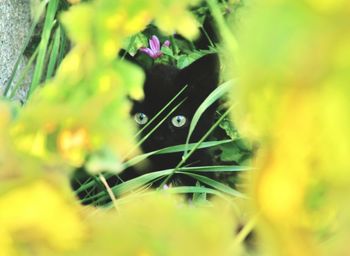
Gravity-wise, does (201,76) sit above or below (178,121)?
above

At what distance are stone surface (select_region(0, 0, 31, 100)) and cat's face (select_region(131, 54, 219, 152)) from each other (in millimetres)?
430

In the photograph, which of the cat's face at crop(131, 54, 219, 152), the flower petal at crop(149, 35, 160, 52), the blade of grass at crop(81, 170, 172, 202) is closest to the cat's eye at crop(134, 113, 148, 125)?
the cat's face at crop(131, 54, 219, 152)

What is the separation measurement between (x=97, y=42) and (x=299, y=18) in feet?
0.38

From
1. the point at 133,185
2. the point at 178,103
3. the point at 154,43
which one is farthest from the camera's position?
the point at 178,103

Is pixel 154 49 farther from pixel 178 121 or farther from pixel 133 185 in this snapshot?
pixel 133 185

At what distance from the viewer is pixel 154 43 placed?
8.43 feet

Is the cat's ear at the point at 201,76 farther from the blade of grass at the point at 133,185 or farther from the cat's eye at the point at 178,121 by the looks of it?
the blade of grass at the point at 133,185

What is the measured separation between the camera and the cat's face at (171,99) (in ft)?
8.41

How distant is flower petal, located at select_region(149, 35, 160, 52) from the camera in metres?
2.54

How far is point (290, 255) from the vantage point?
0.27m

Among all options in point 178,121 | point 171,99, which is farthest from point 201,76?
point 178,121

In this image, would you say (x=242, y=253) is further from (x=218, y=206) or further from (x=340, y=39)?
(x=340, y=39)

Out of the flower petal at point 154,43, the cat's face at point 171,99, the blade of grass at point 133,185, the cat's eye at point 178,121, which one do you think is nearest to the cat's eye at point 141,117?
the cat's face at point 171,99

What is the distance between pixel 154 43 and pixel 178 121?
0.31 m
